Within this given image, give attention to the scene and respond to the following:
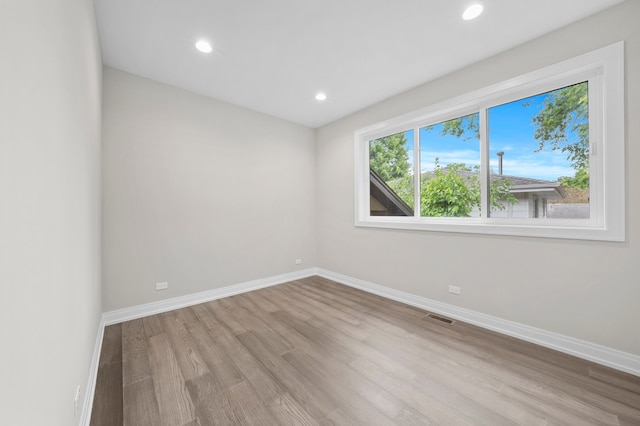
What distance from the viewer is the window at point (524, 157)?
76.2 inches

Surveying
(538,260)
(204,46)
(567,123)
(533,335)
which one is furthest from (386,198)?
(204,46)

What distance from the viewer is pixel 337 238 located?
13.9 feet

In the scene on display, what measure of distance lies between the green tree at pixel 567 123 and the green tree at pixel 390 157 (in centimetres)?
142

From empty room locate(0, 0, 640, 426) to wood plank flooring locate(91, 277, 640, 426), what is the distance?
0.02m

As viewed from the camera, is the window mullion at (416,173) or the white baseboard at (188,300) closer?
the white baseboard at (188,300)

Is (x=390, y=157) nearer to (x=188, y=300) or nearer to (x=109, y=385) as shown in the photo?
(x=188, y=300)

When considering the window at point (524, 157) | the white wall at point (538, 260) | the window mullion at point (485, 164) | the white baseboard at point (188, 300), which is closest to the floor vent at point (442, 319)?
the white wall at point (538, 260)

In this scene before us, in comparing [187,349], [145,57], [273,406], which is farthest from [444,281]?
[145,57]

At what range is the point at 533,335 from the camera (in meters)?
2.25

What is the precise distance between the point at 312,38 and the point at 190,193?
7.54 feet

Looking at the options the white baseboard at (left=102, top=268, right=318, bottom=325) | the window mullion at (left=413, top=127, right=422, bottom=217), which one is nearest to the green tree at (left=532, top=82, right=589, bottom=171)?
the window mullion at (left=413, top=127, right=422, bottom=217)

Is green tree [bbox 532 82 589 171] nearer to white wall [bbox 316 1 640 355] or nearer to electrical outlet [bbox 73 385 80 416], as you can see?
white wall [bbox 316 1 640 355]

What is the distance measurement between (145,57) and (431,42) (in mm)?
2832

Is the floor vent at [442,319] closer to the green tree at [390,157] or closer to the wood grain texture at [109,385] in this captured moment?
the green tree at [390,157]
